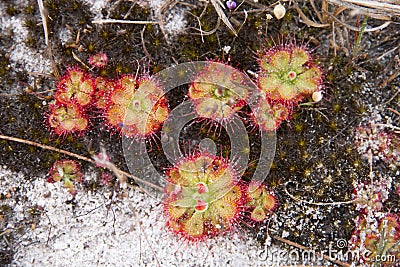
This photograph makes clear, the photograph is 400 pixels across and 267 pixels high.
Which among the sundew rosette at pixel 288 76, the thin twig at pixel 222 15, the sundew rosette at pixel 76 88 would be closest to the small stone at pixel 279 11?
the sundew rosette at pixel 288 76

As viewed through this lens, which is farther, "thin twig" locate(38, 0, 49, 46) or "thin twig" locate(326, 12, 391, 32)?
"thin twig" locate(326, 12, 391, 32)

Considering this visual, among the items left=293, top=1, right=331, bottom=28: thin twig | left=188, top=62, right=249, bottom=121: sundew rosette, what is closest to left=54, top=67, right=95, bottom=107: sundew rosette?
left=188, top=62, right=249, bottom=121: sundew rosette

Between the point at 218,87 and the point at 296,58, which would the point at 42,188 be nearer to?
the point at 218,87

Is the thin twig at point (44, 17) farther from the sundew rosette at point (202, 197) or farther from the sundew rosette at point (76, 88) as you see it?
the sundew rosette at point (202, 197)

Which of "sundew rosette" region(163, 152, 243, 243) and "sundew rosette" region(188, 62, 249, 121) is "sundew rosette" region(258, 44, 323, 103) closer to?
"sundew rosette" region(188, 62, 249, 121)

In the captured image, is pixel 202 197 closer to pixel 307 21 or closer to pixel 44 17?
pixel 307 21

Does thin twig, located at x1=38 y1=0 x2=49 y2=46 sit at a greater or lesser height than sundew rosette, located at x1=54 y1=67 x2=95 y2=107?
greater

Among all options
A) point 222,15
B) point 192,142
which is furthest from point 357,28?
point 192,142
